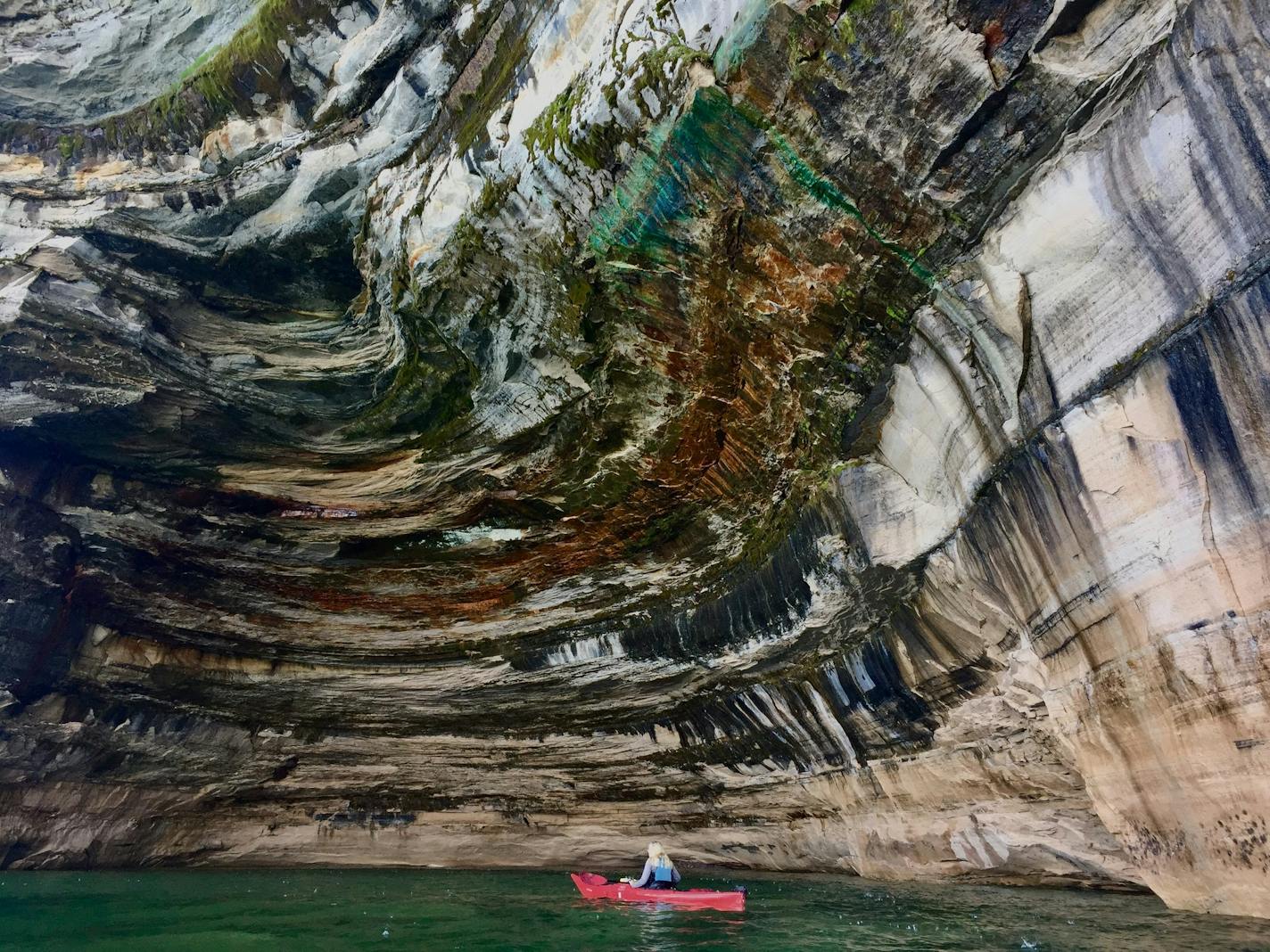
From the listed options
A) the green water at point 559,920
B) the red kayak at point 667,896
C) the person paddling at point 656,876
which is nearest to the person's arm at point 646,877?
the person paddling at point 656,876

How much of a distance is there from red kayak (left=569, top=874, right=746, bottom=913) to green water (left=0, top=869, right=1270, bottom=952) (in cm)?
18

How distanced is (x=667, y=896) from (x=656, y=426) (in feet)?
21.3

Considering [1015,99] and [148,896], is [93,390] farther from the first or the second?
[1015,99]

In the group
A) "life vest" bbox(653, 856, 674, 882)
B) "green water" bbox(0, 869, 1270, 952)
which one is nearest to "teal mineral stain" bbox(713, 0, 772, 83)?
"green water" bbox(0, 869, 1270, 952)

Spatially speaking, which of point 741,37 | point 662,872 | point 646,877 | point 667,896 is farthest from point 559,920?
point 741,37

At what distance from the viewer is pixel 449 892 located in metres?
12.4

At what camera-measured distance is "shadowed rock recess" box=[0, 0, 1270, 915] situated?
600 centimetres

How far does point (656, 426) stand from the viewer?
934 centimetres

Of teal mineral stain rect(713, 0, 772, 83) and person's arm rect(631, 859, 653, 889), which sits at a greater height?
teal mineral stain rect(713, 0, 772, 83)

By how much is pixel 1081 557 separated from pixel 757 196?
173 inches

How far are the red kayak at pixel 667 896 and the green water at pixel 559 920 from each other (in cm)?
18

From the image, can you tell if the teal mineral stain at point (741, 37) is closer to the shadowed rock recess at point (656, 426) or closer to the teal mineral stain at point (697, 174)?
the shadowed rock recess at point (656, 426)

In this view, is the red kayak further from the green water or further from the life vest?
the life vest

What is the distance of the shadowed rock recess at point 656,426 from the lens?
600cm
